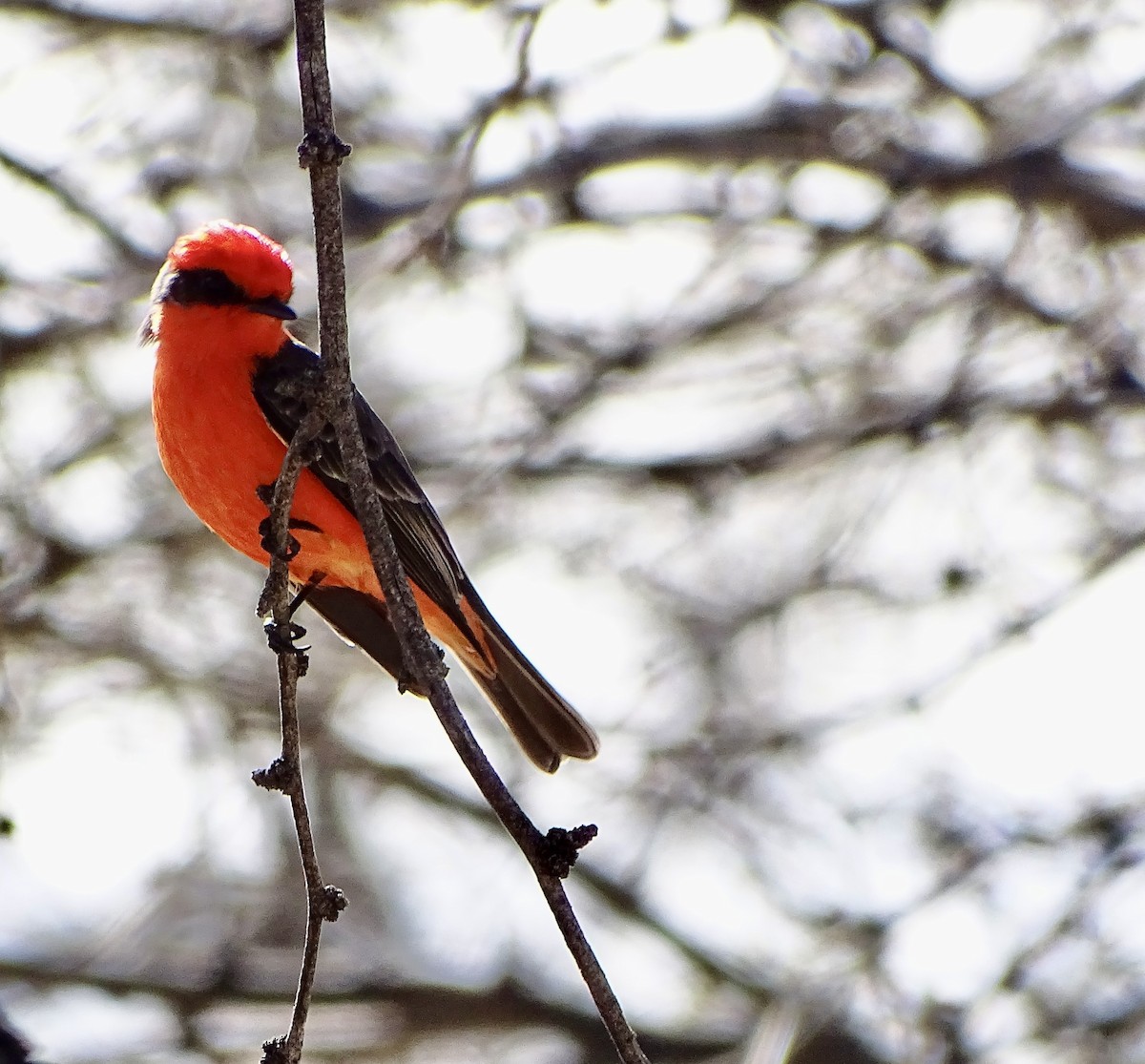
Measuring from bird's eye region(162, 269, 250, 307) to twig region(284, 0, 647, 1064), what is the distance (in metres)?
2.15

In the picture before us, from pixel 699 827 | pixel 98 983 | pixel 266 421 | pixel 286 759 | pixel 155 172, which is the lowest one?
pixel 286 759

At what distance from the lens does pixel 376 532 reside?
9.93 ft

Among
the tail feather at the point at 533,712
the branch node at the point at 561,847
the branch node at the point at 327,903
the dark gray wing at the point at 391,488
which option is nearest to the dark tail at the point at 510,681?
the tail feather at the point at 533,712

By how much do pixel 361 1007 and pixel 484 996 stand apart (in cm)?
65

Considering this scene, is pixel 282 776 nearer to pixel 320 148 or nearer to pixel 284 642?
pixel 284 642

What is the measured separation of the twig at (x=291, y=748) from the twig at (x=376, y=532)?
115 mm

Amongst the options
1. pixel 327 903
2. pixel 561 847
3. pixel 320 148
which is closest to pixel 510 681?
pixel 327 903

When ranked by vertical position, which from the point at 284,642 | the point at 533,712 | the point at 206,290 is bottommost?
the point at 284,642

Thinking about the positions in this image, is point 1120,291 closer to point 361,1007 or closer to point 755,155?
point 755,155

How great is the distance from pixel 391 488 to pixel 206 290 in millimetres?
947

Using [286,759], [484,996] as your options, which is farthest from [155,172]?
[286,759]

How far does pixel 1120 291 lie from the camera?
809cm

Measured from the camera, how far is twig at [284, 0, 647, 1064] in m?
A: 2.59

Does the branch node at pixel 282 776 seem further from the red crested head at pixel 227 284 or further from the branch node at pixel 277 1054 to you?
the red crested head at pixel 227 284
